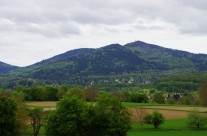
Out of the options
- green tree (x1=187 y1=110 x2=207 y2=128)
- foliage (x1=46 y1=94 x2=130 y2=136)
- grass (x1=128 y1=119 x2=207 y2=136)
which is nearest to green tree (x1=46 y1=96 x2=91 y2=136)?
foliage (x1=46 y1=94 x2=130 y2=136)

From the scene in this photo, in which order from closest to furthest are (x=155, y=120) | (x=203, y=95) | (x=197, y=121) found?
(x=197, y=121)
(x=155, y=120)
(x=203, y=95)

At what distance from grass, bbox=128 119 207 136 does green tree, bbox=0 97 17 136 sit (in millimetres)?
28500

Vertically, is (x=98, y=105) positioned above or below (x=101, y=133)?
above

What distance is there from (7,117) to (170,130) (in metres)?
44.1

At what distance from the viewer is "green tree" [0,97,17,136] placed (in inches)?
2689

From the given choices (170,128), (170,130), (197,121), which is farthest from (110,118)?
(197,121)

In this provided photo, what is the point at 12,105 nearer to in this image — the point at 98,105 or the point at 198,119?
the point at 98,105

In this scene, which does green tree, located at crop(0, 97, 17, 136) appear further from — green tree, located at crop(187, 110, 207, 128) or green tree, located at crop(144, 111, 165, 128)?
green tree, located at crop(187, 110, 207, 128)

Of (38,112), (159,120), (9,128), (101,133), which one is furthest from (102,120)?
(159,120)

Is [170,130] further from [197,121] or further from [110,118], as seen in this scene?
[110,118]

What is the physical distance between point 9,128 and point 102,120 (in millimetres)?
17647

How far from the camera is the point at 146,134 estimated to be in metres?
86.6

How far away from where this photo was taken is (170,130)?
311 feet

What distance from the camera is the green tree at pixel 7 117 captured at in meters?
68.3
